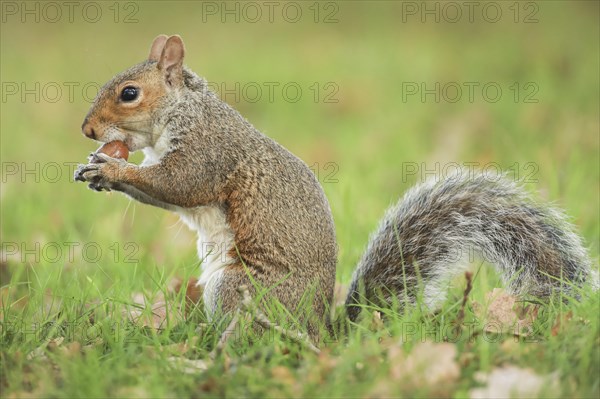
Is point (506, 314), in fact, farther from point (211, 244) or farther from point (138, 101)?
point (138, 101)

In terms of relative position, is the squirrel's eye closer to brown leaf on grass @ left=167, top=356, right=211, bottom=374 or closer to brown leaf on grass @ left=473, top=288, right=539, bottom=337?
brown leaf on grass @ left=167, top=356, right=211, bottom=374

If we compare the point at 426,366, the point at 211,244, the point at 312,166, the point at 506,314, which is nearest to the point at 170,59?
the point at 211,244

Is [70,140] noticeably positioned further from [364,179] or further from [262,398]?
[262,398]

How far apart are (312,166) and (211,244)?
2.62 m

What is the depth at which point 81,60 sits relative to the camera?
833cm

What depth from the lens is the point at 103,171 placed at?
2.72 metres

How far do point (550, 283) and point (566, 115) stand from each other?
3.28 m

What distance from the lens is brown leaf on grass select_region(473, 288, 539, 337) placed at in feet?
7.75

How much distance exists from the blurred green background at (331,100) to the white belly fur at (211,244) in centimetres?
24

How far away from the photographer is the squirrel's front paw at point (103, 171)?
107 inches

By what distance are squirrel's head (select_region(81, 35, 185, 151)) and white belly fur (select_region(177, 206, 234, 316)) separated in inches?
11.8

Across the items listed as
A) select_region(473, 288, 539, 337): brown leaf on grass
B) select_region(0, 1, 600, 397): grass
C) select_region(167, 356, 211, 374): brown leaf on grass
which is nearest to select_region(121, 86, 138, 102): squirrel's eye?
select_region(0, 1, 600, 397): grass

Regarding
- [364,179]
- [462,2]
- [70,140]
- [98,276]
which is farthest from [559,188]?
[462,2]

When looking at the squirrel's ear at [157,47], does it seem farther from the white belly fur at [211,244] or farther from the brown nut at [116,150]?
the white belly fur at [211,244]
